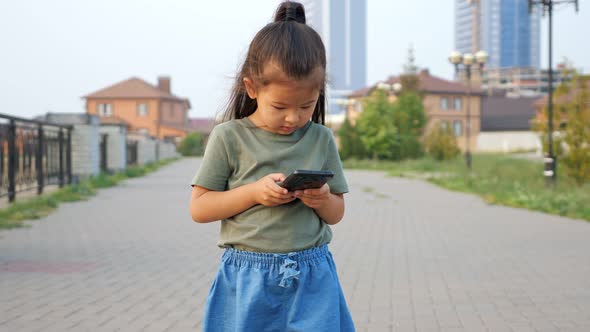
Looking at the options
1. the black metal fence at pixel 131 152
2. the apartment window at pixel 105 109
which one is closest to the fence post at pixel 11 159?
the black metal fence at pixel 131 152

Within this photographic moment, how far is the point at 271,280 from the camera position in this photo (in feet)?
7.40

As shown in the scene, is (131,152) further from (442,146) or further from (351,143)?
(442,146)

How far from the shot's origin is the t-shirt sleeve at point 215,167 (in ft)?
7.63

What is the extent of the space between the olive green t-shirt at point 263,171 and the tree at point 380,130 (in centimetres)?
3631

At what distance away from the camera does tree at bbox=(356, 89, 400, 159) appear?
38.6 metres

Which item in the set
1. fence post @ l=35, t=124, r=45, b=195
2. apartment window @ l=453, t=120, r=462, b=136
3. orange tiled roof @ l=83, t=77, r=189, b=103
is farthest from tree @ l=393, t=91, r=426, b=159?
orange tiled roof @ l=83, t=77, r=189, b=103

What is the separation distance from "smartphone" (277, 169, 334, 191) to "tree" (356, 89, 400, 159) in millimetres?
36586

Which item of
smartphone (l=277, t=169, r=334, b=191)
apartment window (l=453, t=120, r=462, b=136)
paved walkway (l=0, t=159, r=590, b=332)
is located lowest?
paved walkway (l=0, t=159, r=590, b=332)

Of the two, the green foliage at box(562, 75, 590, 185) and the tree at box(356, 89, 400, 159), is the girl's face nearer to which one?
the green foliage at box(562, 75, 590, 185)

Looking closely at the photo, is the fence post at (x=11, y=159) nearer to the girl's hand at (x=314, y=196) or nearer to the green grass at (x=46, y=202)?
the green grass at (x=46, y=202)

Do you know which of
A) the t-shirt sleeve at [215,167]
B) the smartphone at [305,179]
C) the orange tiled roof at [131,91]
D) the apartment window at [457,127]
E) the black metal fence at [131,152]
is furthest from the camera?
the orange tiled roof at [131,91]

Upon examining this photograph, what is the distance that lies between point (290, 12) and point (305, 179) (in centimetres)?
74

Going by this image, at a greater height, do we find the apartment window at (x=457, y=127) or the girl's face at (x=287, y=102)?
the apartment window at (x=457, y=127)

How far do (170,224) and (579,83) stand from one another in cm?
1051
